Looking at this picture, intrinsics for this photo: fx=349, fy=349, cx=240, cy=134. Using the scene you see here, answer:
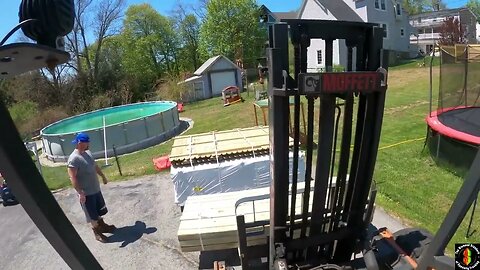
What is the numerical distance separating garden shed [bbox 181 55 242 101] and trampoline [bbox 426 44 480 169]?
24083 mm

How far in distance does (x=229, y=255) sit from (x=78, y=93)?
30153mm

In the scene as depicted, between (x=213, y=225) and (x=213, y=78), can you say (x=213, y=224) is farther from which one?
(x=213, y=78)

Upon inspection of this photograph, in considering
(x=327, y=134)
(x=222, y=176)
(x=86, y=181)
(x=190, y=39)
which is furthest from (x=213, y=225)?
(x=190, y=39)

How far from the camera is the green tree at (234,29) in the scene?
130ft

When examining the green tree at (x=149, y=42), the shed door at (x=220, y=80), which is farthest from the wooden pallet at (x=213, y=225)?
the green tree at (x=149, y=42)

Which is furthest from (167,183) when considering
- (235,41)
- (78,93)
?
(235,41)

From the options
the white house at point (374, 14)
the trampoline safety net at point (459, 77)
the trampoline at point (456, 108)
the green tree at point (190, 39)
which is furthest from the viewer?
the green tree at point (190, 39)

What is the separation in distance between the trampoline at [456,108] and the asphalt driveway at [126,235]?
106 inches

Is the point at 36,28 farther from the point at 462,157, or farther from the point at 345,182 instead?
the point at 462,157

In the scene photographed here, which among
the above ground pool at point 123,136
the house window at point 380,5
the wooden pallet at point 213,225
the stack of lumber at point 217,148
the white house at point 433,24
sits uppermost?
the house window at point 380,5

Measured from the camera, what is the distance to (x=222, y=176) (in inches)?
275

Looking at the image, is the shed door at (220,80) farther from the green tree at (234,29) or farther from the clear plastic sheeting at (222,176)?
the clear plastic sheeting at (222,176)

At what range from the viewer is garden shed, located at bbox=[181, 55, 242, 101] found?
3183 centimetres

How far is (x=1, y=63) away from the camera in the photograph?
122 cm
